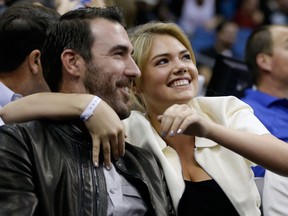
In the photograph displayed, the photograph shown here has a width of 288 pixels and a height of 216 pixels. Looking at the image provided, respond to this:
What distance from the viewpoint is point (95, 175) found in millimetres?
1995

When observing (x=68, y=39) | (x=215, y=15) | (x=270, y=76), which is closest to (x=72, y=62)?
(x=68, y=39)

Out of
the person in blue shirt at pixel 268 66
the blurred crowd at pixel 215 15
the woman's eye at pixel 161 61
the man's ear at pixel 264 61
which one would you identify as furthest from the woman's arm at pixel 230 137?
the blurred crowd at pixel 215 15

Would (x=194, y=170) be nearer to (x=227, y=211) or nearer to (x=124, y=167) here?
(x=227, y=211)

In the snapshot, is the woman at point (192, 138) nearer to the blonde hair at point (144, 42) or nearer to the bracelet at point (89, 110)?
the blonde hair at point (144, 42)

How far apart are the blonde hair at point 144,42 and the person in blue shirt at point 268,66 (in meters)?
1.02

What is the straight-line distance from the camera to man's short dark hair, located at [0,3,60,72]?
8.73 feet

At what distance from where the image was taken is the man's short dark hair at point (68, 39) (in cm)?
216

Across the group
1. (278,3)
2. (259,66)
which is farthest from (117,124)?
(278,3)

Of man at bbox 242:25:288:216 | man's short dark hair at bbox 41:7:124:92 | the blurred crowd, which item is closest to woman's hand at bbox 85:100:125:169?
man's short dark hair at bbox 41:7:124:92

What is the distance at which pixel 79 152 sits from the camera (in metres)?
2.02

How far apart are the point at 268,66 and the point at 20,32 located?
1.64 meters

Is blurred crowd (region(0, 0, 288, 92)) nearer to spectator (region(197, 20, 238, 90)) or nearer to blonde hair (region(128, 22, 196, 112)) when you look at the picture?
spectator (region(197, 20, 238, 90))

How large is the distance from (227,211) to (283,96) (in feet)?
4.99

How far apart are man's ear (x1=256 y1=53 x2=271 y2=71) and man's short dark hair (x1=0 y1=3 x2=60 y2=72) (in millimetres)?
1494
